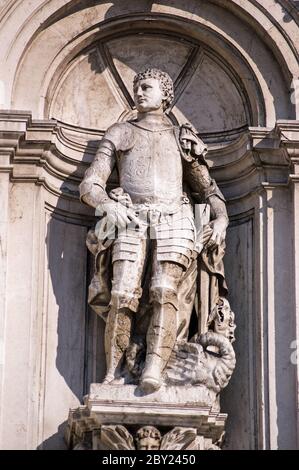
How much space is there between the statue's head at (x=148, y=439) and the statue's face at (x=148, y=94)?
336 centimetres

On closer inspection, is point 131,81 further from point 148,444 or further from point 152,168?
point 148,444

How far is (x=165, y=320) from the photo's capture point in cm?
1911

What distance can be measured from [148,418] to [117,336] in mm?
947

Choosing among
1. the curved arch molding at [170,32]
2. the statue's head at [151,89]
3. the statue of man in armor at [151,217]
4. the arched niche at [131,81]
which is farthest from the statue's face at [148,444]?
the arched niche at [131,81]

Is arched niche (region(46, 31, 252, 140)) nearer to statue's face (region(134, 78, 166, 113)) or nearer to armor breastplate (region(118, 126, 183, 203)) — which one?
statue's face (region(134, 78, 166, 113))

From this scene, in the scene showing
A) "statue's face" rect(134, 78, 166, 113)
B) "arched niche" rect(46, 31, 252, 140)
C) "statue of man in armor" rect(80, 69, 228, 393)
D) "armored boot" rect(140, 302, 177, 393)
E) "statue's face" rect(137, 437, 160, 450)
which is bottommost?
"statue's face" rect(137, 437, 160, 450)

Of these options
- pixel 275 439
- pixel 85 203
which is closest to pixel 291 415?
pixel 275 439

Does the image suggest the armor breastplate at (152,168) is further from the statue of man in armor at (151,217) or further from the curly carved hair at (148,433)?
the curly carved hair at (148,433)

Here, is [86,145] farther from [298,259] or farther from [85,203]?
[298,259]

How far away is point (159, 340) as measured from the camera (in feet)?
62.5

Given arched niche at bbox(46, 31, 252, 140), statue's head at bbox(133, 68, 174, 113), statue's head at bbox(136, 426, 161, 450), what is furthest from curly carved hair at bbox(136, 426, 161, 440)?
arched niche at bbox(46, 31, 252, 140)

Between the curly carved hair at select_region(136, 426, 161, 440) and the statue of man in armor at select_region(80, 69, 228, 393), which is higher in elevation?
the statue of man in armor at select_region(80, 69, 228, 393)

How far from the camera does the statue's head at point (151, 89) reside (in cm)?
2009

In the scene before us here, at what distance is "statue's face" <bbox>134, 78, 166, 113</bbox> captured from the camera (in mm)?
20094
